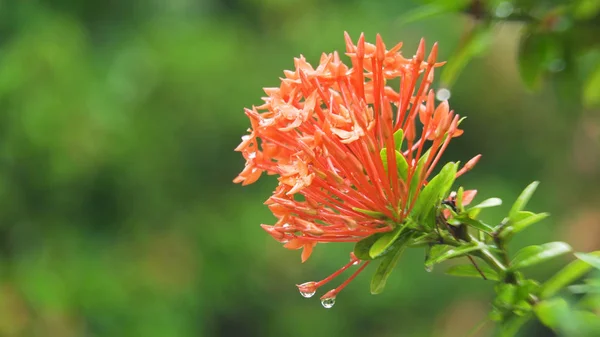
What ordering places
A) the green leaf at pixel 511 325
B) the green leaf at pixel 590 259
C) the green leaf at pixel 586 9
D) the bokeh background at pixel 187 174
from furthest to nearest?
1. the bokeh background at pixel 187 174
2. the green leaf at pixel 586 9
3. the green leaf at pixel 511 325
4. the green leaf at pixel 590 259

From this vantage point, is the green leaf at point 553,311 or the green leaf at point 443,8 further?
the green leaf at point 443,8

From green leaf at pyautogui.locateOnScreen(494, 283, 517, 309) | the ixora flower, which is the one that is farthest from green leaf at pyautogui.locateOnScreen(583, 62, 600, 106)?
green leaf at pyautogui.locateOnScreen(494, 283, 517, 309)

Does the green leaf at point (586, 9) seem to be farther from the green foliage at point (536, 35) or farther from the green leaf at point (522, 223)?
the green leaf at point (522, 223)

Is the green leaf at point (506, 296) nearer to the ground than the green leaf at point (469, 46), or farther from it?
nearer to the ground

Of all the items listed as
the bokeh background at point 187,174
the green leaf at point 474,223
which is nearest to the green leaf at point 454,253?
the green leaf at point 474,223

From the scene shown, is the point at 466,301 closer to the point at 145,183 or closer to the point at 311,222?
the point at 145,183

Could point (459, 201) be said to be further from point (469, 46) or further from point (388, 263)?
point (469, 46)
